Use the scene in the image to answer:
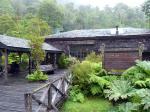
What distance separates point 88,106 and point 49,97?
7.09ft

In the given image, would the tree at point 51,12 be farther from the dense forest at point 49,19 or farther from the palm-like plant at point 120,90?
the palm-like plant at point 120,90

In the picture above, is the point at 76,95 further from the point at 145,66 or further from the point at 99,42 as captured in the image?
the point at 99,42

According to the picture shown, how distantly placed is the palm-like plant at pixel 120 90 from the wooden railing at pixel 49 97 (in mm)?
1769

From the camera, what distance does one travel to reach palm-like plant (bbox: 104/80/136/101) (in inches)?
390

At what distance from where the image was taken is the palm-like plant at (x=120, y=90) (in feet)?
32.5

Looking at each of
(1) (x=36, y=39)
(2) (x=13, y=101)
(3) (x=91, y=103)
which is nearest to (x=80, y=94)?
(3) (x=91, y=103)

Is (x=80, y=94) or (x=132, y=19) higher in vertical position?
(x=132, y=19)

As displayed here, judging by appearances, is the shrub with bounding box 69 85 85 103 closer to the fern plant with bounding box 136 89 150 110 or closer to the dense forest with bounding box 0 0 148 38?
the fern plant with bounding box 136 89 150 110

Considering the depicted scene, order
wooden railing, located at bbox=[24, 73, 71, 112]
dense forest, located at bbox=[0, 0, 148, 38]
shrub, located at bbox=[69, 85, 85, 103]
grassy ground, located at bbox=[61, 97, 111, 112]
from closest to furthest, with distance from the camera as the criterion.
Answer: wooden railing, located at bbox=[24, 73, 71, 112] → grassy ground, located at bbox=[61, 97, 111, 112] → shrub, located at bbox=[69, 85, 85, 103] → dense forest, located at bbox=[0, 0, 148, 38]

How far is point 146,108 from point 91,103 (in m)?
2.52

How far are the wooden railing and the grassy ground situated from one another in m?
0.34

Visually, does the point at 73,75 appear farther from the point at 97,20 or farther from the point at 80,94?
the point at 97,20

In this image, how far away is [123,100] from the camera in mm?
10328

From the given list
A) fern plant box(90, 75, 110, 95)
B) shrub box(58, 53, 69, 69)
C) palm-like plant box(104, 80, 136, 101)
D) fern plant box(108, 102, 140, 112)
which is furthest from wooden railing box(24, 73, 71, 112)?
shrub box(58, 53, 69, 69)
